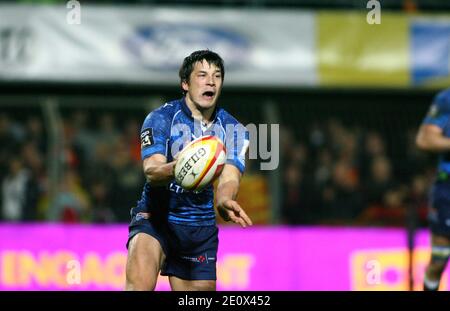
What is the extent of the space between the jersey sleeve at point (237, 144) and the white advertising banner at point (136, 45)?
7.05m

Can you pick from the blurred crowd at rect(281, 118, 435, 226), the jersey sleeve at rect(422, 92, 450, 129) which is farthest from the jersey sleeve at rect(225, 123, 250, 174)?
the blurred crowd at rect(281, 118, 435, 226)

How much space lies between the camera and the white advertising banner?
46.1ft

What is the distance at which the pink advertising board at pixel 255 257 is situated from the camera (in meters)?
12.2

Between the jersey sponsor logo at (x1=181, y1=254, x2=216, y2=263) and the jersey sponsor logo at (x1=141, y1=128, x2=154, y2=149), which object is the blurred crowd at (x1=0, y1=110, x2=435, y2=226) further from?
the jersey sponsor logo at (x1=141, y1=128, x2=154, y2=149)

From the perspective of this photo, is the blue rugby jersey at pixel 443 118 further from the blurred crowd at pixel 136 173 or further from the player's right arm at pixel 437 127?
the blurred crowd at pixel 136 173

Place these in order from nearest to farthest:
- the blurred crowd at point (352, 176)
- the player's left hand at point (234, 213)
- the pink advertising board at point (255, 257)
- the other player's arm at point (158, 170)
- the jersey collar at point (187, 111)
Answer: the player's left hand at point (234, 213), the other player's arm at point (158, 170), the jersey collar at point (187, 111), the pink advertising board at point (255, 257), the blurred crowd at point (352, 176)

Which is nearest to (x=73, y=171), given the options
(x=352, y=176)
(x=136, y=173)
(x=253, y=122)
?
(x=136, y=173)

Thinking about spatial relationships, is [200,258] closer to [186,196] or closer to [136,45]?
[186,196]

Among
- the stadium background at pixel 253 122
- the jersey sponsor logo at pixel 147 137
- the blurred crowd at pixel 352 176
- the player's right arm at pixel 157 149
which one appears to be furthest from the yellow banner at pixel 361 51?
the jersey sponsor logo at pixel 147 137

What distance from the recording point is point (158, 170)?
6590 mm

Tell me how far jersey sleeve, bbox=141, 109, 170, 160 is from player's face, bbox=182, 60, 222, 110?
263 millimetres

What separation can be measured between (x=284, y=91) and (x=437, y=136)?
5.69 m

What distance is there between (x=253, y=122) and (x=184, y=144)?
6.68 metres
